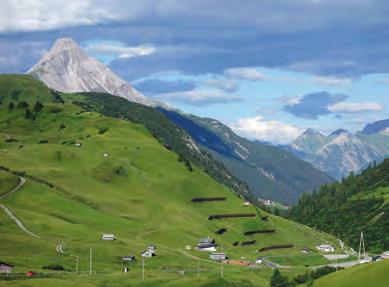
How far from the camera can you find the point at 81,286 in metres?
198

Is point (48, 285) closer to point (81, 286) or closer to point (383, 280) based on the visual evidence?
point (81, 286)

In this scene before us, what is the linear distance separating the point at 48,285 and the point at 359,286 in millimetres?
78037

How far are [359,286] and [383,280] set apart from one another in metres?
6.31

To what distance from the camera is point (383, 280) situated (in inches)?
7830

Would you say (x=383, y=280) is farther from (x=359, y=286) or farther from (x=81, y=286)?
(x=81, y=286)

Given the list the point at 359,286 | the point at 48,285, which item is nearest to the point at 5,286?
the point at 48,285

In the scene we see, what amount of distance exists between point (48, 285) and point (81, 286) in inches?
368

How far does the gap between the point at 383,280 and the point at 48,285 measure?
84.1 meters

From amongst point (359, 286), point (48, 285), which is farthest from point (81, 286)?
point (359, 286)

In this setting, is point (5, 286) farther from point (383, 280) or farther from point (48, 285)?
point (383, 280)

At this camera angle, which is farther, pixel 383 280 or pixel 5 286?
pixel 383 280

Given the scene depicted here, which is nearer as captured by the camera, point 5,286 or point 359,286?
point 5,286

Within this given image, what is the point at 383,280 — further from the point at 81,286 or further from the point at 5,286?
the point at 5,286

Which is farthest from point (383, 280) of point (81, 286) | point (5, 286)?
point (5, 286)
